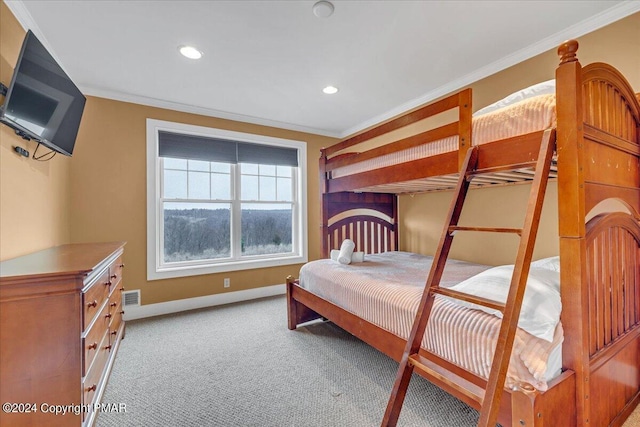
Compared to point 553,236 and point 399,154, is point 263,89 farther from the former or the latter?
point 553,236

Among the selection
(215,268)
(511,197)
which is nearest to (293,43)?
(511,197)

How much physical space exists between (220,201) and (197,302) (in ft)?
4.35

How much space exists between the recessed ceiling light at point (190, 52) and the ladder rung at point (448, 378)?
2731 millimetres

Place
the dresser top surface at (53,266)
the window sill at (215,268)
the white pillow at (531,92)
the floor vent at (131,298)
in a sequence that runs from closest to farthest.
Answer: the dresser top surface at (53,266), the white pillow at (531,92), the floor vent at (131,298), the window sill at (215,268)

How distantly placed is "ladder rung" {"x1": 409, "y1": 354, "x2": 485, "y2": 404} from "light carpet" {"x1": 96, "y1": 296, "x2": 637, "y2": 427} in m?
0.46

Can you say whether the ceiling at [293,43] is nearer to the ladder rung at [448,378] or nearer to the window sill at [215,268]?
the window sill at [215,268]

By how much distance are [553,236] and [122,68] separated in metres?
4.12

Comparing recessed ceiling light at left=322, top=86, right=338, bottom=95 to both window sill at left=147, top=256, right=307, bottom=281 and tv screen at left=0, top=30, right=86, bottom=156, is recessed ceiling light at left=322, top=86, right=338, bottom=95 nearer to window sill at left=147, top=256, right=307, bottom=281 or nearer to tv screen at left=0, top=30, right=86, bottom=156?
tv screen at left=0, top=30, right=86, bottom=156

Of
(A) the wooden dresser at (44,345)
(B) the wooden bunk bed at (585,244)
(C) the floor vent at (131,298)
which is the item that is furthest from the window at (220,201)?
(B) the wooden bunk bed at (585,244)

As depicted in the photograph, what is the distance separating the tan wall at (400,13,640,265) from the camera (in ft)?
6.22

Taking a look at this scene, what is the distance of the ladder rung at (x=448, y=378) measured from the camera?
1.11 meters

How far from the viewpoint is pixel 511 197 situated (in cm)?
257

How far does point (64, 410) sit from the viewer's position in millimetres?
1260

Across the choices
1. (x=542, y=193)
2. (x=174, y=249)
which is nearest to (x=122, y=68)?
(x=174, y=249)
